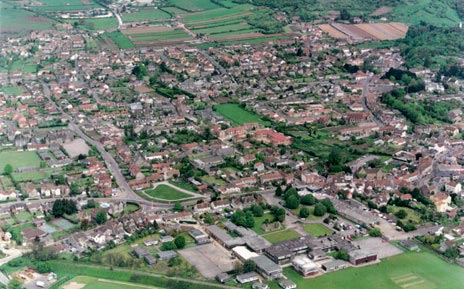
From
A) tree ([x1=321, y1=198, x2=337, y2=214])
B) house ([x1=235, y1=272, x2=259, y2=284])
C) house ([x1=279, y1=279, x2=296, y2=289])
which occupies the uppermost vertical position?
house ([x1=279, y1=279, x2=296, y2=289])

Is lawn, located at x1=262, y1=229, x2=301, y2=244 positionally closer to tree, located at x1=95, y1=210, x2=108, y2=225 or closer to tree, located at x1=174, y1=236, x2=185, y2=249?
tree, located at x1=174, y1=236, x2=185, y2=249

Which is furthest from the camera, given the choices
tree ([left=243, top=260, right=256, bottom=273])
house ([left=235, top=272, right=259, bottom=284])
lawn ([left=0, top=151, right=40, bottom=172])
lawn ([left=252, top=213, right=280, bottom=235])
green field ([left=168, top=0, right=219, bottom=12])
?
green field ([left=168, top=0, right=219, bottom=12])

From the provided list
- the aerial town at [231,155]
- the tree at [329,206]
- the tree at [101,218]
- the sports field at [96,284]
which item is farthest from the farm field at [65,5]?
the sports field at [96,284]

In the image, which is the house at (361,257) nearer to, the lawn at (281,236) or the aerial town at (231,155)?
the aerial town at (231,155)

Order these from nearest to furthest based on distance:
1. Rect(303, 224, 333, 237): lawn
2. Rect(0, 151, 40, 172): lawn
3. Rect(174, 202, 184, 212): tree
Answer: Rect(303, 224, 333, 237): lawn → Rect(174, 202, 184, 212): tree → Rect(0, 151, 40, 172): lawn

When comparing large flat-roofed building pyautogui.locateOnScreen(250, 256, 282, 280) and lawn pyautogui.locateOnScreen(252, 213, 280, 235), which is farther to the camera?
lawn pyautogui.locateOnScreen(252, 213, 280, 235)

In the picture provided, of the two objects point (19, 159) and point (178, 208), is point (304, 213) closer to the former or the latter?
point (178, 208)

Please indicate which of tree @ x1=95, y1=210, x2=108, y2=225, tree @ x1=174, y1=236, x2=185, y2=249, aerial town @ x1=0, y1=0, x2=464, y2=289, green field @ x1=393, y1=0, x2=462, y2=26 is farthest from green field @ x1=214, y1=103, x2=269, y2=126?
green field @ x1=393, y1=0, x2=462, y2=26
